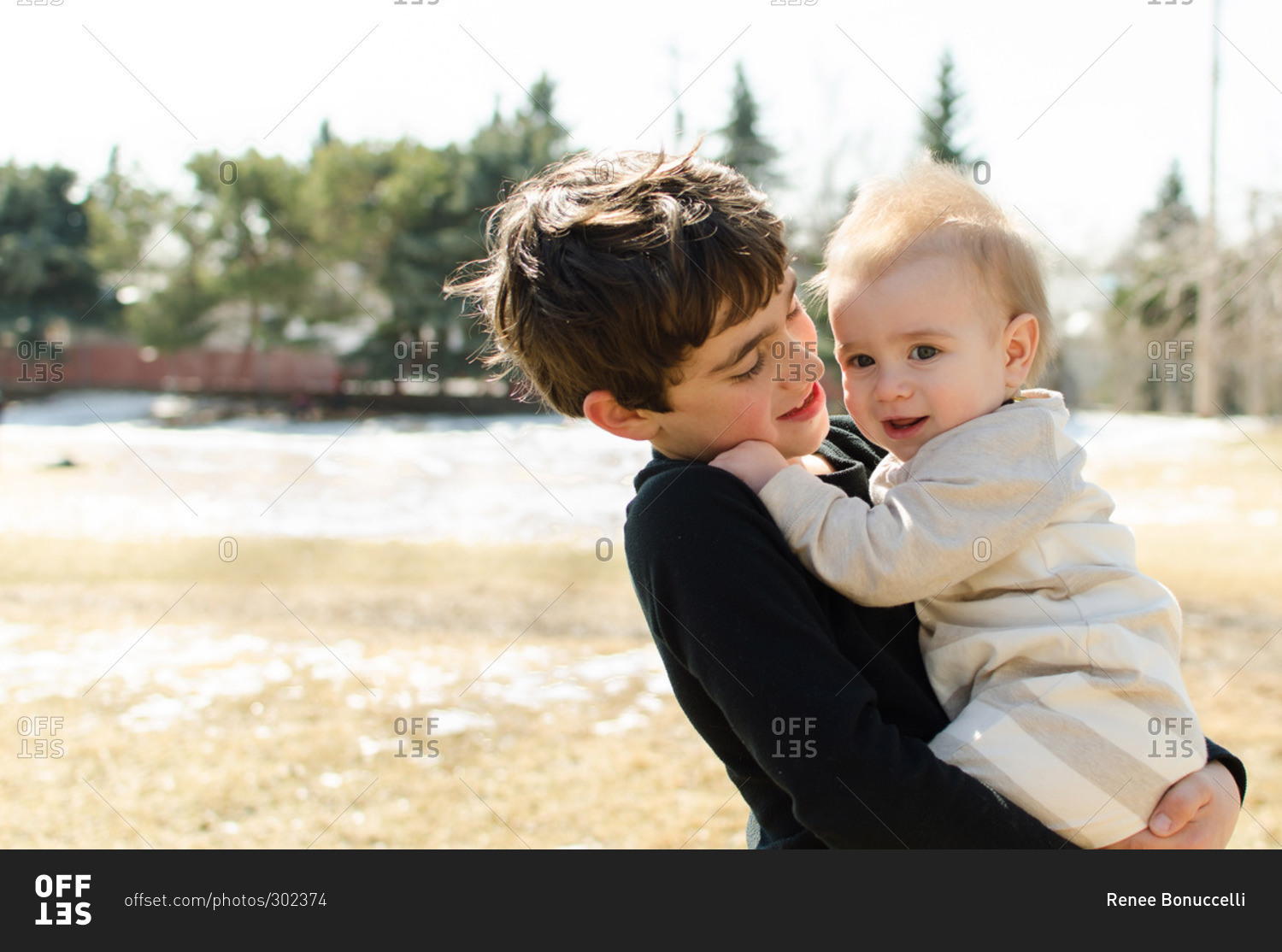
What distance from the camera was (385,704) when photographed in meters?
Answer: 6.34

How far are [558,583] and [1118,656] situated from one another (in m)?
9.18

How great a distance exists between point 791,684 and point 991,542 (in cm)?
38

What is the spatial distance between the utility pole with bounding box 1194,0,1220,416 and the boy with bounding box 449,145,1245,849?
19191mm

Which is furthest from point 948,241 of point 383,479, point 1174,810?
point 383,479

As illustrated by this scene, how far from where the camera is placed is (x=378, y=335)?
90.0 feet

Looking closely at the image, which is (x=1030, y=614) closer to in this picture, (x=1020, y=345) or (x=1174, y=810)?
(x=1174, y=810)

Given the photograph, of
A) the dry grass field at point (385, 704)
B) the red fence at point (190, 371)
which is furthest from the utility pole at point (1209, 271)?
the red fence at point (190, 371)

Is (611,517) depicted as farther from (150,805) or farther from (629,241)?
(629,241)

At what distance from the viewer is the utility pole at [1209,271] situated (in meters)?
19.7

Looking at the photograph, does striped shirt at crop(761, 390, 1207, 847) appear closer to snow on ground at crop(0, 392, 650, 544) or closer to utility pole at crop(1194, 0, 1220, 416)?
snow on ground at crop(0, 392, 650, 544)

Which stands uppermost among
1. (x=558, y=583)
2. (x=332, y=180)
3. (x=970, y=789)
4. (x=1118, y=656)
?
(x=332, y=180)

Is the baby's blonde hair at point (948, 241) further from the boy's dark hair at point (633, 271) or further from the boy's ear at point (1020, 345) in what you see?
the boy's dark hair at point (633, 271)

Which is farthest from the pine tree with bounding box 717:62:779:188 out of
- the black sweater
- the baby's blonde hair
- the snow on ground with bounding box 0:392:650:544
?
the black sweater

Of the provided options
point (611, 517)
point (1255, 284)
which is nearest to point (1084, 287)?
point (1255, 284)
